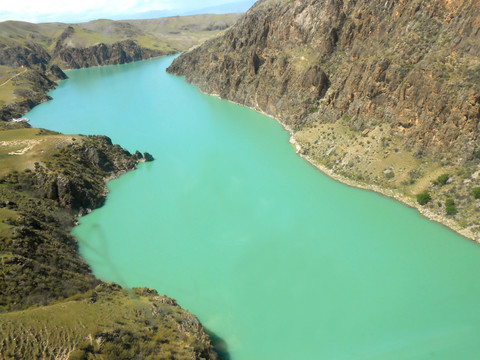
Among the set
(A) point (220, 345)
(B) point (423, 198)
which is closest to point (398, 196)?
(B) point (423, 198)

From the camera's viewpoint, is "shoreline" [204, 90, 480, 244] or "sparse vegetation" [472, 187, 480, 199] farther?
"sparse vegetation" [472, 187, 480, 199]

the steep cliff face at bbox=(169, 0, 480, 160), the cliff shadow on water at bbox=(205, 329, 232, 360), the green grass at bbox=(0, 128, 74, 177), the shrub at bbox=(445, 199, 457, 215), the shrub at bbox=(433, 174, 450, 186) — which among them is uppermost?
the steep cliff face at bbox=(169, 0, 480, 160)

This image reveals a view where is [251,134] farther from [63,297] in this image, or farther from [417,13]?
[63,297]

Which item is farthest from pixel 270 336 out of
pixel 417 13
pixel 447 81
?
pixel 417 13

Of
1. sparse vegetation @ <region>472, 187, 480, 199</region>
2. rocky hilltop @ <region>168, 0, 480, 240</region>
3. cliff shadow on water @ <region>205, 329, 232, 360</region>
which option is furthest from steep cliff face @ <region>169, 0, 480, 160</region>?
cliff shadow on water @ <region>205, 329, 232, 360</region>

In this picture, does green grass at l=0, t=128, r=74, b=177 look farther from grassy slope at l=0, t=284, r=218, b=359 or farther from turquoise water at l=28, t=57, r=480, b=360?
grassy slope at l=0, t=284, r=218, b=359

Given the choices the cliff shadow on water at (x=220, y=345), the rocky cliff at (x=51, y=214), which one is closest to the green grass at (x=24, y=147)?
the rocky cliff at (x=51, y=214)
